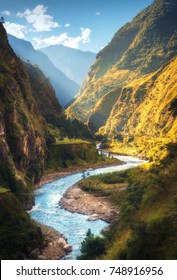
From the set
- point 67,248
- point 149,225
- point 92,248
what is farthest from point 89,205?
point 149,225

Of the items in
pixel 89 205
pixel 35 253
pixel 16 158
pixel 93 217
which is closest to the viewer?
pixel 35 253

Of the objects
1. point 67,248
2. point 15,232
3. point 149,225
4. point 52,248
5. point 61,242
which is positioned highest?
point 149,225

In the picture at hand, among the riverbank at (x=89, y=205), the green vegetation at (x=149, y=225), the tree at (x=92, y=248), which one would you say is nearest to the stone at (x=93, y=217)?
the riverbank at (x=89, y=205)

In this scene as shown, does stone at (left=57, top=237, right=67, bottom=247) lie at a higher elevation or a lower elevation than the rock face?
lower

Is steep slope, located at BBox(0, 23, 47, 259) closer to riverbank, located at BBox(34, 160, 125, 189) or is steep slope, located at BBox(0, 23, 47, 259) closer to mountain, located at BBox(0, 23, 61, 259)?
mountain, located at BBox(0, 23, 61, 259)

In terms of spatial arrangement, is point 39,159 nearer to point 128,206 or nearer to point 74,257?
point 128,206

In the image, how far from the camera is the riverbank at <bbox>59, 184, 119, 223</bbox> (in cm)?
9446

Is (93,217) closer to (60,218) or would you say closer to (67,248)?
(60,218)

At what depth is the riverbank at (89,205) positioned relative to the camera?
94463 millimetres

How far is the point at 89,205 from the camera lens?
106 metres

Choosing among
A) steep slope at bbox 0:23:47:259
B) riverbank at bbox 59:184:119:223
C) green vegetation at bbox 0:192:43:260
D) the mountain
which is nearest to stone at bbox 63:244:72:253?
the mountain

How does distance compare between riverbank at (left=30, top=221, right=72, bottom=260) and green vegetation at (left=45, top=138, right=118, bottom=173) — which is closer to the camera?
riverbank at (left=30, top=221, right=72, bottom=260)

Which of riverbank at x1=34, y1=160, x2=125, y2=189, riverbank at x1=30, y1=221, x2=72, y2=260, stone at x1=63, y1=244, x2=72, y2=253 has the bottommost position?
riverbank at x1=34, y1=160, x2=125, y2=189
